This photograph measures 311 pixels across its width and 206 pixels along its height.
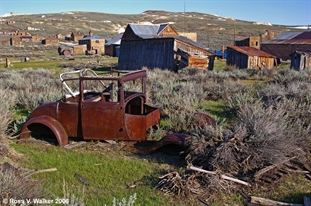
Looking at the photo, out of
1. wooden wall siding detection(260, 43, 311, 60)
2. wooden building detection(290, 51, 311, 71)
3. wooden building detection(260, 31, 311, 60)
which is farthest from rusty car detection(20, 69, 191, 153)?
wooden building detection(260, 31, 311, 60)

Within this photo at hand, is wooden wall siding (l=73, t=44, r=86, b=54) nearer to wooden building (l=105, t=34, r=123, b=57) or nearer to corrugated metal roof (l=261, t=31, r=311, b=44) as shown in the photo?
wooden building (l=105, t=34, r=123, b=57)

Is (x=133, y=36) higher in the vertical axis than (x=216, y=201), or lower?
higher

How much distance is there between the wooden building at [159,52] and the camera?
77.9 feet

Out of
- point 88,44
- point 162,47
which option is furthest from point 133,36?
point 88,44

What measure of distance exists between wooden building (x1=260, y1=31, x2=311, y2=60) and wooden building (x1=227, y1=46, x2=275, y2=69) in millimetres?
10204

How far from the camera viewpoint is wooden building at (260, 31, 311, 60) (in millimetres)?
35750

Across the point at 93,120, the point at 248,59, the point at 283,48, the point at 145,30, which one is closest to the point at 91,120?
the point at 93,120

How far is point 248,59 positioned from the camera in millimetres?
26141

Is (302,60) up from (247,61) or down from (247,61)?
up

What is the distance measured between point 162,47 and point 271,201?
21.1 m

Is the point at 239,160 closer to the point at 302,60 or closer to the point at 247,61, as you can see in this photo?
the point at 302,60

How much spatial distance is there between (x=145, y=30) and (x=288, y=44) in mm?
17244

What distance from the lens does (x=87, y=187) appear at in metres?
4.84

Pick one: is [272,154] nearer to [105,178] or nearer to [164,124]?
[105,178]
